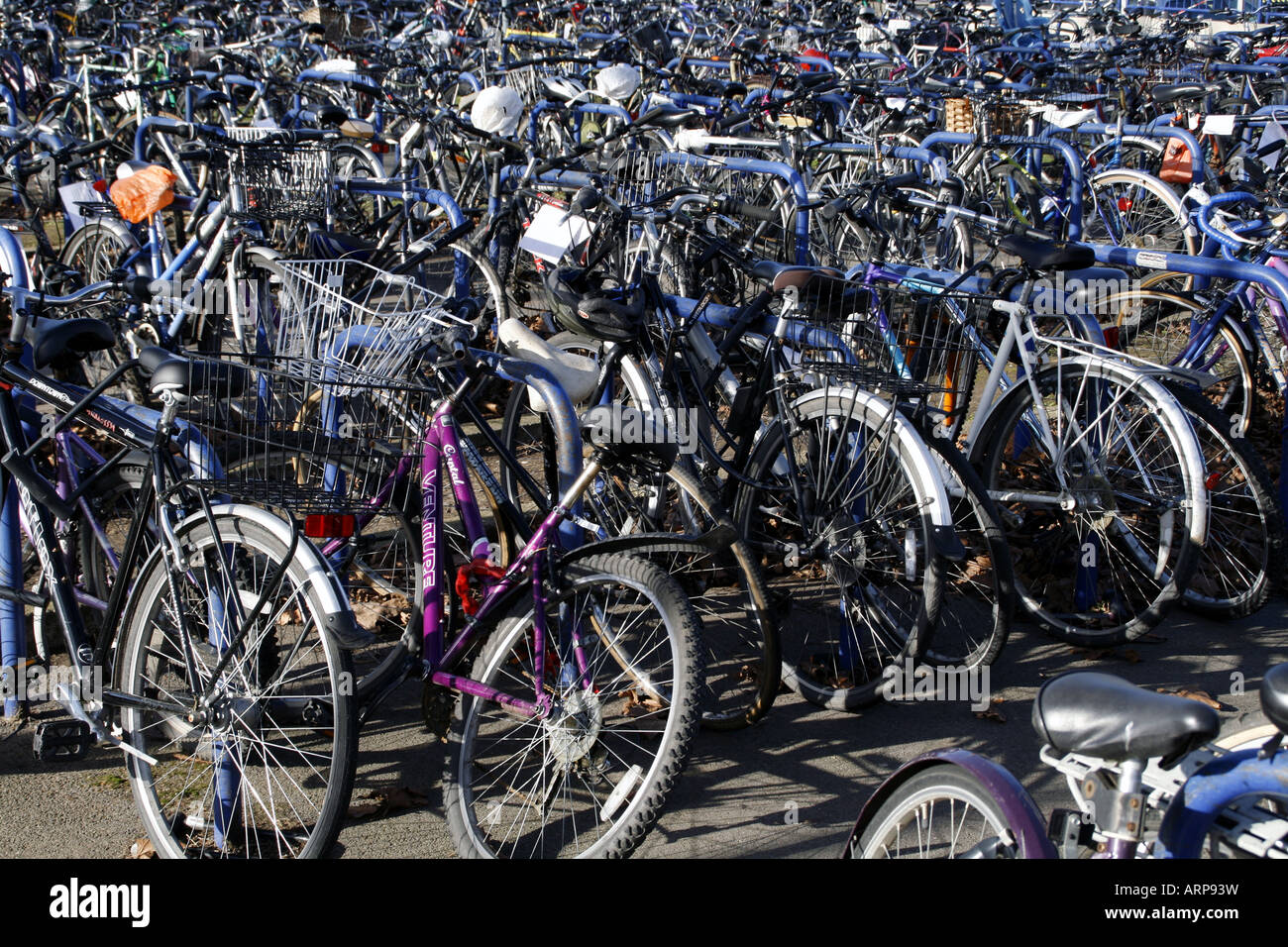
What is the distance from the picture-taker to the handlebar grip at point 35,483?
3.27 m

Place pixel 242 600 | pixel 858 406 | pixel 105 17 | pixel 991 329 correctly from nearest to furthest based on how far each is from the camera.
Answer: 1. pixel 242 600
2. pixel 858 406
3. pixel 991 329
4. pixel 105 17

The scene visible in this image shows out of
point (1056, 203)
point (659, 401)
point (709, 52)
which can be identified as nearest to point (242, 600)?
point (659, 401)

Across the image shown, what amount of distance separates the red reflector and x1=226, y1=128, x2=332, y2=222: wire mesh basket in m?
3.05

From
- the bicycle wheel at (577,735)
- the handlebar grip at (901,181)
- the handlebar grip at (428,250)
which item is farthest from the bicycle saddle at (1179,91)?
the bicycle wheel at (577,735)

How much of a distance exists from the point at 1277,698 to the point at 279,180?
5074 mm

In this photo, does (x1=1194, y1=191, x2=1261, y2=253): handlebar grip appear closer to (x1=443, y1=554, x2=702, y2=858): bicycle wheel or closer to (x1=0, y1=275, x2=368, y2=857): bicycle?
(x1=443, y1=554, x2=702, y2=858): bicycle wheel

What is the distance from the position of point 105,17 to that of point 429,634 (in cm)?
1343

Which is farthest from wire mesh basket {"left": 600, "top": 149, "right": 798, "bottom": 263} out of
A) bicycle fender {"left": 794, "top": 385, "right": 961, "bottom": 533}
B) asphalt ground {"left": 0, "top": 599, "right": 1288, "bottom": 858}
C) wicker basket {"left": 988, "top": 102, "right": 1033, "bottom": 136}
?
wicker basket {"left": 988, "top": 102, "right": 1033, "bottom": 136}

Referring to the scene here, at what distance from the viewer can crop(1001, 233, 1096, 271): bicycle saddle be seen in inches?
159

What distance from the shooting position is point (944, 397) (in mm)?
5180

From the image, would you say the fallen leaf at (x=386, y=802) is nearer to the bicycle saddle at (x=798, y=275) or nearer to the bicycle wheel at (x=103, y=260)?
the bicycle saddle at (x=798, y=275)

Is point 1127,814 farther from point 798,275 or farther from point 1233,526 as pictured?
point 1233,526

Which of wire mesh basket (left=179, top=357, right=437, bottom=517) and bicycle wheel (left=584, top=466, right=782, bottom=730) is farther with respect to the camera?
bicycle wheel (left=584, top=466, right=782, bottom=730)

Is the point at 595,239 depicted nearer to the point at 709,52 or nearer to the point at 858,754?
the point at 858,754
